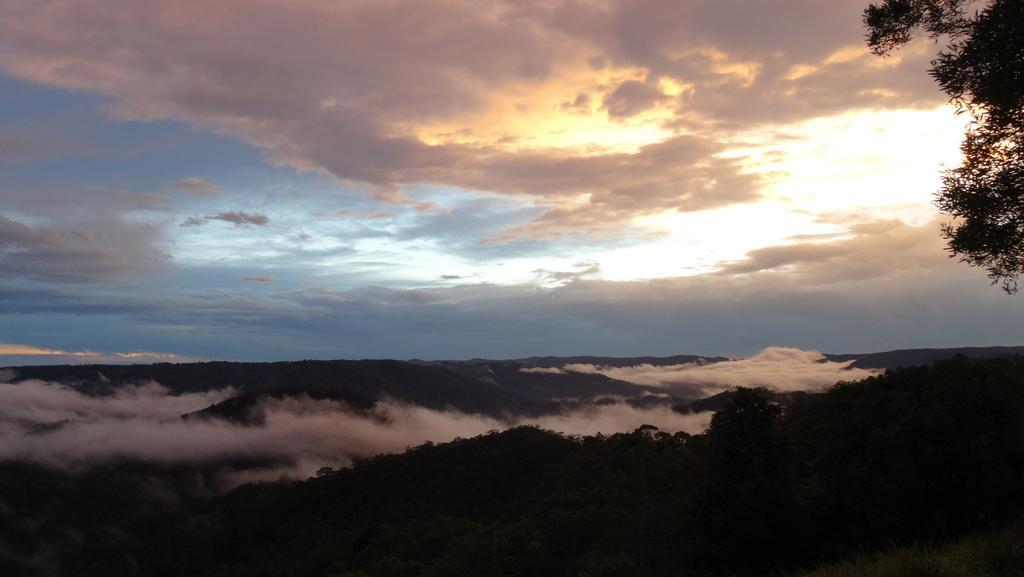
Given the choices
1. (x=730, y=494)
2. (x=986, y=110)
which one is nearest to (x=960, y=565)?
(x=986, y=110)

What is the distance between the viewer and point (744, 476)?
27500mm

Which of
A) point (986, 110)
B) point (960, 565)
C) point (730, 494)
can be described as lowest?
point (730, 494)

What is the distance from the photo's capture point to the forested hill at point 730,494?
24875 millimetres

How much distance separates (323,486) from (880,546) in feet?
361

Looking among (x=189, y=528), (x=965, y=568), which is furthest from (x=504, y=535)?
(x=189, y=528)

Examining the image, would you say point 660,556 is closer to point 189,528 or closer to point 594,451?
point 594,451

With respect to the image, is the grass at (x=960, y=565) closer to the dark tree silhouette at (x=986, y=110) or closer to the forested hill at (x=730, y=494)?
the dark tree silhouette at (x=986, y=110)

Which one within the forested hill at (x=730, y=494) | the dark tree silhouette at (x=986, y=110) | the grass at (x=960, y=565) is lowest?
the forested hill at (x=730, y=494)

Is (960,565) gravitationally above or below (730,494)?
above

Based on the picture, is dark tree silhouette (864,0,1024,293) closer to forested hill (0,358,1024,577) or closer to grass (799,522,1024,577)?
grass (799,522,1024,577)

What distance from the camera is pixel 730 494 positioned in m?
26.6

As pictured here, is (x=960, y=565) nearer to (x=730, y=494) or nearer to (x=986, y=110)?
(x=986, y=110)


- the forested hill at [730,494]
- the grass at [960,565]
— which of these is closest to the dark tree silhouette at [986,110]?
the grass at [960,565]

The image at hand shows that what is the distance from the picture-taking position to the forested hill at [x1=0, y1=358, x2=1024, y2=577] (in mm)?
24875
